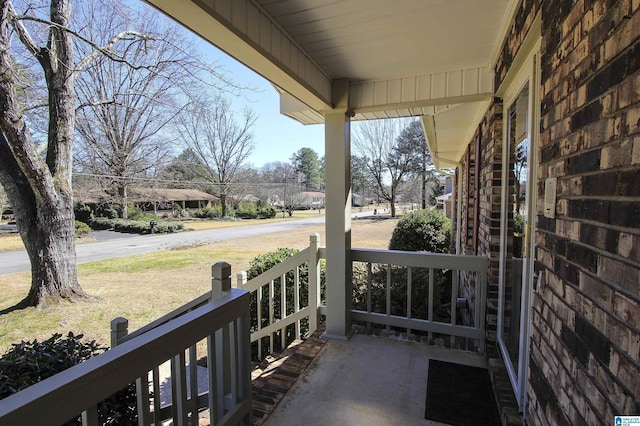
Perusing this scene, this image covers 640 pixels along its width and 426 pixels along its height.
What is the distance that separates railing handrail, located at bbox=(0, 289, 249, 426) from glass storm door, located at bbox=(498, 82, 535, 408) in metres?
1.65

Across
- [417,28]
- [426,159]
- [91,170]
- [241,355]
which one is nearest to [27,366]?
[241,355]

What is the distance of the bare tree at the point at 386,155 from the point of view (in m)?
24.2

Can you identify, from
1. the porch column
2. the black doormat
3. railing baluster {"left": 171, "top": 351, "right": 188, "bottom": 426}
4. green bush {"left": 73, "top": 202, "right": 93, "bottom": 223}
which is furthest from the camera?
green bush {"left": 73, "top": 202, "right": 93, "bottom": 223}

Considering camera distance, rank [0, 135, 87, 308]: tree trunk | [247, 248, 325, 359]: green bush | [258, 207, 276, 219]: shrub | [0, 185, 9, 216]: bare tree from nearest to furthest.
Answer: [247, 248, 325, 359]: green bush < [0, 135, 87, 308]: tree trunk < [0, 185, 9, 216]: bare tree < [258, 207, 276, 219]: shrub

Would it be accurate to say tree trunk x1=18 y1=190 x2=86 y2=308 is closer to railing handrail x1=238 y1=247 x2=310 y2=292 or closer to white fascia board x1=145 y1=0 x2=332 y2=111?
railing handrail x1=238 y1=247 x2=310 y2=292

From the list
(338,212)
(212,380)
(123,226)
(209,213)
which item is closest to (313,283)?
(338,212)

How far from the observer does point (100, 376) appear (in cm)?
95

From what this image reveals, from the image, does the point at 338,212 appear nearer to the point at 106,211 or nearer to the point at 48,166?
the point at 48,166

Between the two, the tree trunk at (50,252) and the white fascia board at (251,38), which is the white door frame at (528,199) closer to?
the white fascia board at (251,38)

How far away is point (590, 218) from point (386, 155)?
25.6m

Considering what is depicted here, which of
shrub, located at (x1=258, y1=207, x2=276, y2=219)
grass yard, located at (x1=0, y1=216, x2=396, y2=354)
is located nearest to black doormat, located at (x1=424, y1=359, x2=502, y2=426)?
grass yard, located at (x1=0, y1=216, x2=396, y2=354)

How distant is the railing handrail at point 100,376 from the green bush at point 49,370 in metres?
0.65

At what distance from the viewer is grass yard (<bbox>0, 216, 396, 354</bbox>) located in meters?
6.28

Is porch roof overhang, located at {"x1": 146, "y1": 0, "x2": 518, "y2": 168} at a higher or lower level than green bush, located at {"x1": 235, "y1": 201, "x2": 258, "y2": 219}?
higher
